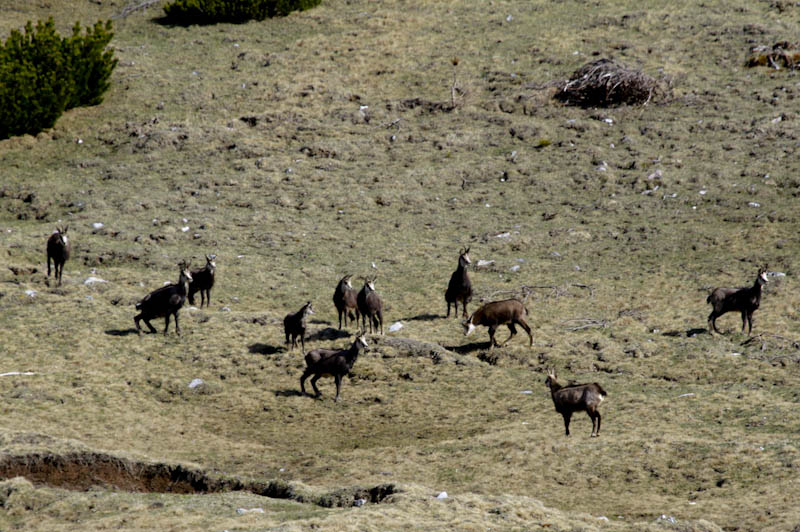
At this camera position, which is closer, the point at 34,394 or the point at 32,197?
the point at 34,394

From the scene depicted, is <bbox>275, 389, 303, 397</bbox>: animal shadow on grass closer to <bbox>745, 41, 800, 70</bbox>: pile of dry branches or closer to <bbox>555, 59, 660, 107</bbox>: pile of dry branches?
<bbox>555, 59, 660, 107</bbox>: pile of dry branches

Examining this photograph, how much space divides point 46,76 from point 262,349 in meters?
21.9

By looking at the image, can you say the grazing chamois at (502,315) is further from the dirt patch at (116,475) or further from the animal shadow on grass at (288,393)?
the dirt patch at (116,475)

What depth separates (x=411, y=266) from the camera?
2730 cm

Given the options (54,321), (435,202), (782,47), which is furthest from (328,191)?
(782,47)

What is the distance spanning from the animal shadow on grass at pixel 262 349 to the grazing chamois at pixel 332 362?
7.84 ft

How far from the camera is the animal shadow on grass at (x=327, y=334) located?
2106 cm

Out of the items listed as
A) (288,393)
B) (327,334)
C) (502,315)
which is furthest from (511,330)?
(288,393)

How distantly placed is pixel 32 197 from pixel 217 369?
16593 mm

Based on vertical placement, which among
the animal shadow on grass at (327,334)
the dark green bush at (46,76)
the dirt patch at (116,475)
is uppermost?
the dark green bush at (46,76)

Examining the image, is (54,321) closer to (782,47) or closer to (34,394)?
(34,394)

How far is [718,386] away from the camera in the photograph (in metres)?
18.3

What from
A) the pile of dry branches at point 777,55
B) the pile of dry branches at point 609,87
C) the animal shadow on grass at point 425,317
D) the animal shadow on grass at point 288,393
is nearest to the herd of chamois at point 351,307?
the animal shadow on grass at point 288,393

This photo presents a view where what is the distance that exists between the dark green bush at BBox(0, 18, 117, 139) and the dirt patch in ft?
82.1
